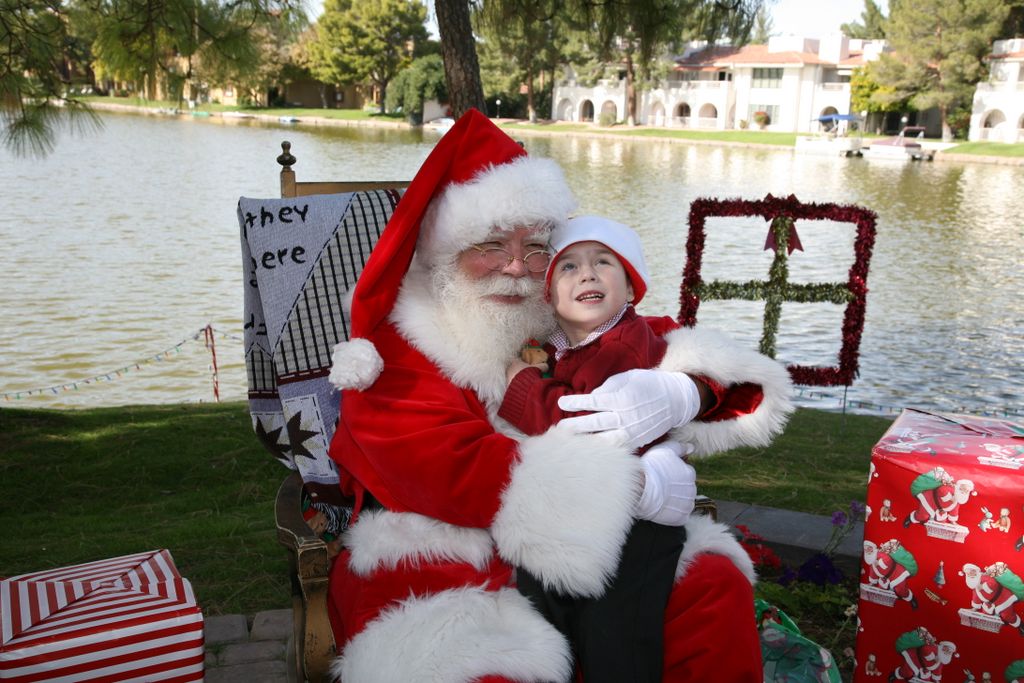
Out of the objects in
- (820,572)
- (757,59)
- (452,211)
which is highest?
(757,59)

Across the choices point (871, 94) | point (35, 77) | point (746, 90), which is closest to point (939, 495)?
point (35, 77)

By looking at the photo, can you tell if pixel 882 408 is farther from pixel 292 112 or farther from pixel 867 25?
pixel 867 25

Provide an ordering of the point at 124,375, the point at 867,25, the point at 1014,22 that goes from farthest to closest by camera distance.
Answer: the point at 867,25
the point at 1014,22
the point at 124,375

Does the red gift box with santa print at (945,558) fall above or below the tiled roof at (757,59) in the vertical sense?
below

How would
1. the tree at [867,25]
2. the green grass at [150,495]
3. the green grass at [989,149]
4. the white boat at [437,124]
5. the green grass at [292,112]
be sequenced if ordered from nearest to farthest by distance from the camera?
the green grass at [150,495], the green grass at [989,149], the white boat at [437,124], the green grass at [292,112], the tree at [867,25]

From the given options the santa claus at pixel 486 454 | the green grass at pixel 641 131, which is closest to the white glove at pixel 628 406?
the santa claus at pixel 486 454

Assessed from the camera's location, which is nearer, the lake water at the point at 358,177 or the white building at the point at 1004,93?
the lake water at the point at 358,177

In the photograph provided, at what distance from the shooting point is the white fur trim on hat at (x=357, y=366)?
211 cm

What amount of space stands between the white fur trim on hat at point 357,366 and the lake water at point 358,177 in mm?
5950

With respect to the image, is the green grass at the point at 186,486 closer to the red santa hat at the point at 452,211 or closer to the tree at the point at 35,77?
the red santa hat at the point at 452,211

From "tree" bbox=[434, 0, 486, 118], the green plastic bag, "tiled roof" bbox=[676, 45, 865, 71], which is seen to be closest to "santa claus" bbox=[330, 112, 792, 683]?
the green plastic bag

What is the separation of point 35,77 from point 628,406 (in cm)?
482

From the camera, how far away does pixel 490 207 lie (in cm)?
221

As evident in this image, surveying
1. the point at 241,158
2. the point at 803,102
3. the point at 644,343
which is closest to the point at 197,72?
the point at 644,343
